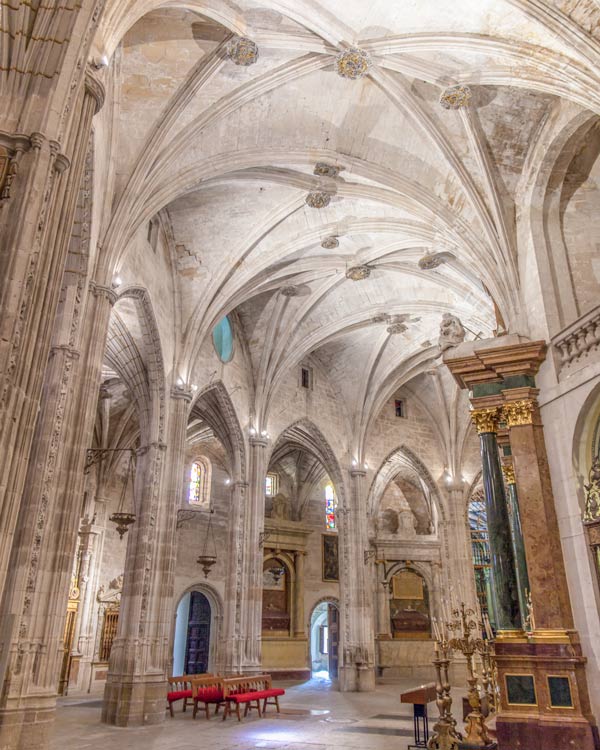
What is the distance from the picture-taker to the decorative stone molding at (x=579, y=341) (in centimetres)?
862

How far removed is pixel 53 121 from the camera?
203 inches

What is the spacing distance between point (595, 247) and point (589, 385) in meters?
3.37

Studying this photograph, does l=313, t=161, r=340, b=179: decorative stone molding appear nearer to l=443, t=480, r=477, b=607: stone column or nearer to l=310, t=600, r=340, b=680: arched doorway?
l=443, t=480, r=477, b=607: stone column

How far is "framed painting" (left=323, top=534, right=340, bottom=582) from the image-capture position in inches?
1024

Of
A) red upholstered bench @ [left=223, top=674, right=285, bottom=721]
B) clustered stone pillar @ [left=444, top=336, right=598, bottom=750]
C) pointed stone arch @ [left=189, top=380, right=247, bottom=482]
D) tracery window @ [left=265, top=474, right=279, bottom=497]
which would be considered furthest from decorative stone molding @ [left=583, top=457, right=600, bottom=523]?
tracery window @ [left=265, top=474, right=279, bottom=497]

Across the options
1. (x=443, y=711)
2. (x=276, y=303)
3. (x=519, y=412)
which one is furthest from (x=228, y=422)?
(x=443, y=711)

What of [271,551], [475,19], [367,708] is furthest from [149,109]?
[271,551]

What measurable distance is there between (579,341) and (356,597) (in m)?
13.8

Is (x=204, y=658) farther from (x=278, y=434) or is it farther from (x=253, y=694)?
(x=253, y=694)

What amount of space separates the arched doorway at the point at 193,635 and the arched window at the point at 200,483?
10.9ft

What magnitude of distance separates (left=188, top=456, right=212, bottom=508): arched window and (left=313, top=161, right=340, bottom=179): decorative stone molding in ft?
47.4

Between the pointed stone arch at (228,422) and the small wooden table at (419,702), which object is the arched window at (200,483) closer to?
the pointed stone arch at (228,422)

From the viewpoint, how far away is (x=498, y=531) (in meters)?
9.01

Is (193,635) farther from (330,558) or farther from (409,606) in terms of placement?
(409,606)
